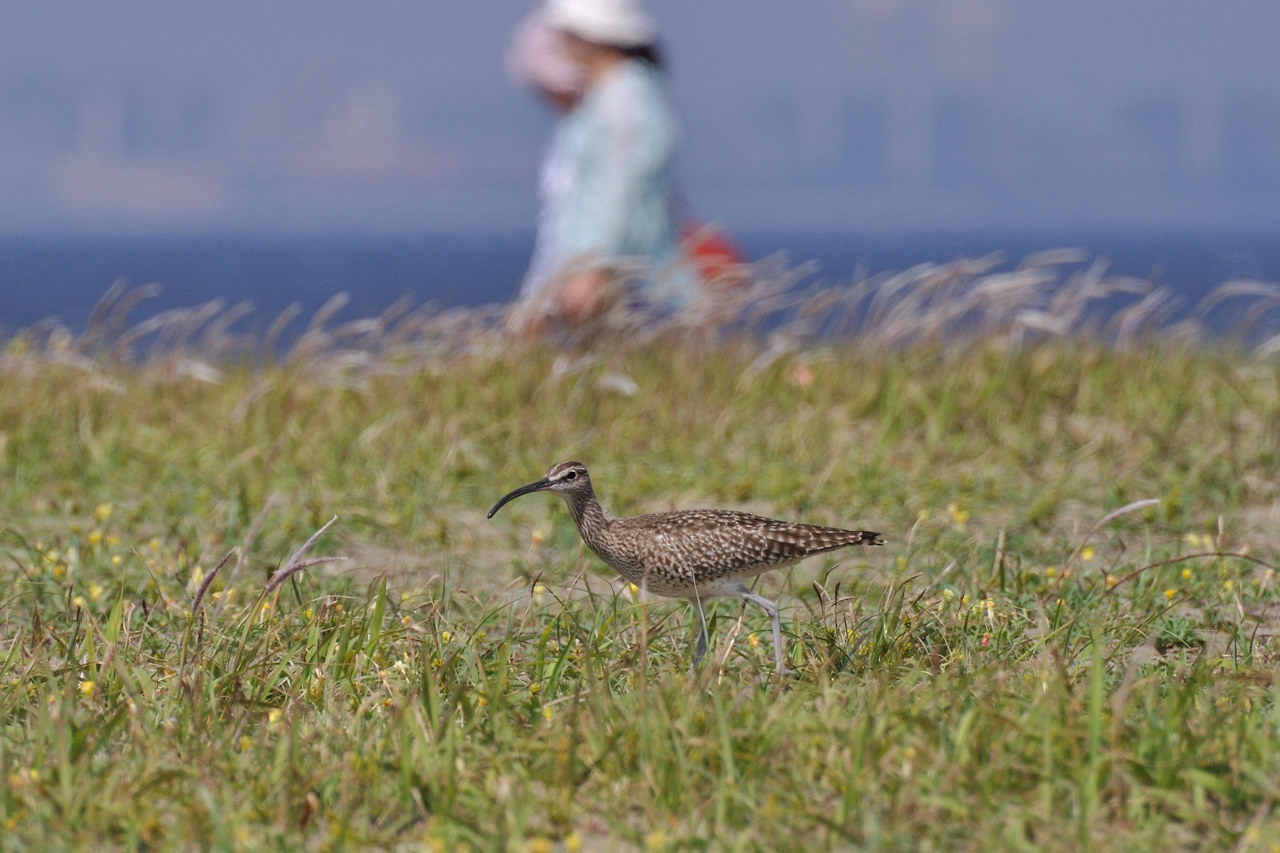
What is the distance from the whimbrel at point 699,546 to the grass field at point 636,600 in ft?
0.57

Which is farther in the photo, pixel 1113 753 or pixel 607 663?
pixel 607 663

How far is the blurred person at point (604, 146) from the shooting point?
9219 millimetres

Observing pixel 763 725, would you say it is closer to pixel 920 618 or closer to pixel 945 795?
pixel 945 795

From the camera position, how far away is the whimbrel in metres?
4.45

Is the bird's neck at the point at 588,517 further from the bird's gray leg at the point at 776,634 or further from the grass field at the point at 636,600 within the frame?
the bird's gray leg at the point at 776,634

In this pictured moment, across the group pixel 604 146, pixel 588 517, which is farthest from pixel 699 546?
pixel 604 146

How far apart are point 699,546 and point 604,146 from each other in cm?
540

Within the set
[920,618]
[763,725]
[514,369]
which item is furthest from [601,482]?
[763,725]

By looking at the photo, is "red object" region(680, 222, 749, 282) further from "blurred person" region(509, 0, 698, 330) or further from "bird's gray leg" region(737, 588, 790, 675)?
"bird's gray leg" region(737, 588, 790, 675)

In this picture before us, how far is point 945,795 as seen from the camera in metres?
3.40

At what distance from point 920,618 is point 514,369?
456cm

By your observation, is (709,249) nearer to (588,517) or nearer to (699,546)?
(588,517)

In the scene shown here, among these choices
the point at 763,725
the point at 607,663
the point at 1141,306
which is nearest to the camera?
the point at 763,725

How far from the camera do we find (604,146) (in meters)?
9.45
